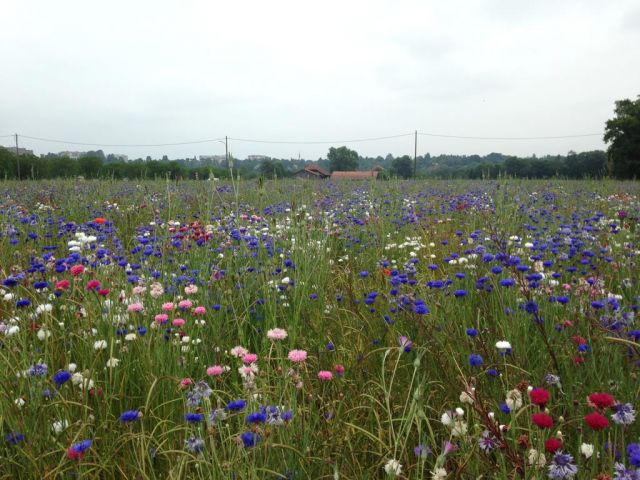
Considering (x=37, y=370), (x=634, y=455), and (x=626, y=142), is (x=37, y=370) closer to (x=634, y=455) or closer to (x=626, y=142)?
(x=634, y=455)

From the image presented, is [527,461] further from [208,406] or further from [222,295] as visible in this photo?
[222,295]

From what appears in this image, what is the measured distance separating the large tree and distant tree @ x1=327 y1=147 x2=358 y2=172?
2050 inches

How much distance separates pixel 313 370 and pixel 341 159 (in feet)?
269

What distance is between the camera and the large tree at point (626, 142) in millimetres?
30812

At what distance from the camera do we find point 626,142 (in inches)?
1235

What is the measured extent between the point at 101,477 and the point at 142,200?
603 cm

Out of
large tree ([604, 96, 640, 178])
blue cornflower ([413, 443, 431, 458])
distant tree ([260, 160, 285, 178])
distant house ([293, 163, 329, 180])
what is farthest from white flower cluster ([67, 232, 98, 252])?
large tree ([604, 96, 640, 178])

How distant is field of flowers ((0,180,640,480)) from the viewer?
1.29m

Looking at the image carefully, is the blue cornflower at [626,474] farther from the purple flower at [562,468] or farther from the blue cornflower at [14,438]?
the blue cornflower at [14,438]

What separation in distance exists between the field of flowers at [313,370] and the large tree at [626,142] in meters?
33.5

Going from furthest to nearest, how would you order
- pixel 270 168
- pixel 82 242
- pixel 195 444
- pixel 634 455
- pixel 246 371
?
pixel 270 168
pixel 82 242
pixel 246 371
pixel 195 444
pixel 634 455

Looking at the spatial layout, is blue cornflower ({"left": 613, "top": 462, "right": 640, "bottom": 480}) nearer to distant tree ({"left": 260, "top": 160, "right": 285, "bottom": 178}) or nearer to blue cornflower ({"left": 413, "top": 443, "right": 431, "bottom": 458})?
blue cornflower ({"left": 413, "top": 443, "right": 431, "bottom": 458})

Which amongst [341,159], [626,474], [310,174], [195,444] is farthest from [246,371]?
[341,159]

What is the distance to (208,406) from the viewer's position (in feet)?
4.73
